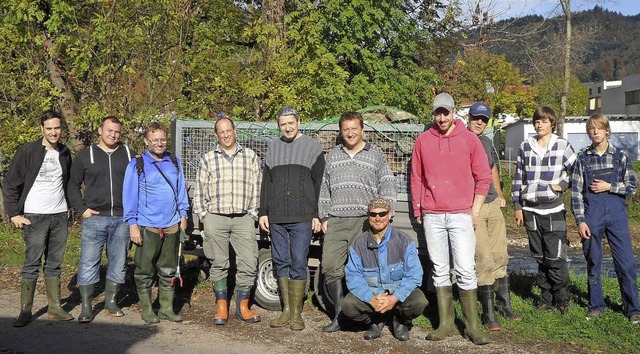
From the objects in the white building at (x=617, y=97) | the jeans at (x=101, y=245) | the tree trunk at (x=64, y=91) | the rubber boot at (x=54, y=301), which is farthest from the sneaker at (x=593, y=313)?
the white building at (x=617, y=97)

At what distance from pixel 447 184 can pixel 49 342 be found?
3.81 metres

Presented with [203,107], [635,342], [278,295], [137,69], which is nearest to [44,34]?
[137,69]

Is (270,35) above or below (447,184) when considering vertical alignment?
above

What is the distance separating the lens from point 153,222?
681 cm

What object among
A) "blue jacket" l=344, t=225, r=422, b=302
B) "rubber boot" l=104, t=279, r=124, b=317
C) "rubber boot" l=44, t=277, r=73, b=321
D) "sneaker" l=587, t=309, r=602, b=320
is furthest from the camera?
"rubber boot" l=104, t=279, r=124, b=317

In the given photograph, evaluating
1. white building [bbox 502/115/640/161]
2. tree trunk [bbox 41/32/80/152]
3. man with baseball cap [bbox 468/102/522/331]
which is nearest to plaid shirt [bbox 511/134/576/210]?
man with baseball cap [bbox 468/102/522/331]

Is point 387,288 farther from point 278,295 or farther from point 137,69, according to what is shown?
point 137,69

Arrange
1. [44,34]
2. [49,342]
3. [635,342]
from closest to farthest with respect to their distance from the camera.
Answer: [635,342], [49,342], [44,34]

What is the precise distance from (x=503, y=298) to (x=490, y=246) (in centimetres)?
57

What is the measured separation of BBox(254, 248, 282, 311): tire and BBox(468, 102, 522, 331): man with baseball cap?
2.19 m

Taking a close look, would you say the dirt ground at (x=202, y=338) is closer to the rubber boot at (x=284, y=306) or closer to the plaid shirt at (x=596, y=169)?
the rubber boot at (x=284, y=306)

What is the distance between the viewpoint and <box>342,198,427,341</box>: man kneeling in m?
6.05

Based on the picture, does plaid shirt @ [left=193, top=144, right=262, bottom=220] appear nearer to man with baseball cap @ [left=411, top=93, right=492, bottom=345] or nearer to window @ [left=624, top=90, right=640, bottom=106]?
man with baseball cap @ [left=411, top=93, right=492, bottom=345]

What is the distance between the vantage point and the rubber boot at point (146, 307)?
6.89 meters
